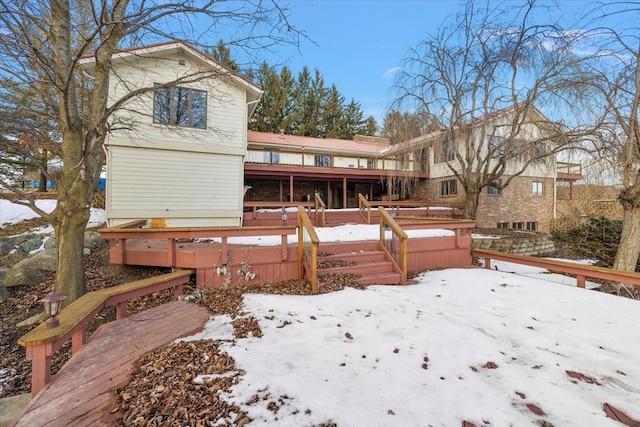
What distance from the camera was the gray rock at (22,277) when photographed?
562 centimetres

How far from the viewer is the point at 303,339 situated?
2912mm

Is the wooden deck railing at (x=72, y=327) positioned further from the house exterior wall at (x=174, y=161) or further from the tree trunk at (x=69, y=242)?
the house exterior wall at (x=174, y=161)

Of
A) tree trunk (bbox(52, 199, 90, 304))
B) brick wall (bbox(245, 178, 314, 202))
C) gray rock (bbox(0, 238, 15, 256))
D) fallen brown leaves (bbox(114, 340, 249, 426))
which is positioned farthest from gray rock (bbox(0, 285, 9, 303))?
brick wall (bbox(245, 178, 314, 202))

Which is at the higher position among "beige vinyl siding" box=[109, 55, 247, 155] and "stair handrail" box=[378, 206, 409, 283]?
"beige vinyl siding" box=[109, 55, 247, 155]

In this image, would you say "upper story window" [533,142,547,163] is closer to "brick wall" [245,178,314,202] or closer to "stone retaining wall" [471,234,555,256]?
"stone retaining wall" [471,234,555,256]

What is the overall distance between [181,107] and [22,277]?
6.60m

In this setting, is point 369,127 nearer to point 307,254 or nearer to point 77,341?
point 307,254

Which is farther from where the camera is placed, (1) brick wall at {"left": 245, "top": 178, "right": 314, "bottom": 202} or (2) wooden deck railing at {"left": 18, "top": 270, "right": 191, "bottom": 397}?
(1) brick wall at {"left": 245, "top": 178, "right": 314, "bottom": 202}

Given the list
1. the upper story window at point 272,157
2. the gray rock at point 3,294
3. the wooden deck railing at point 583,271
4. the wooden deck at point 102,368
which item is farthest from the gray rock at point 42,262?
the upper story window at point 272,157

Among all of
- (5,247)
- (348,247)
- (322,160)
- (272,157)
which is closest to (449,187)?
(322,160)

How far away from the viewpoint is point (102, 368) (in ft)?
7.65

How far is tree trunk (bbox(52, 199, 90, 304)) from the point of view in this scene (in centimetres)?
429

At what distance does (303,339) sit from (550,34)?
38.5ft

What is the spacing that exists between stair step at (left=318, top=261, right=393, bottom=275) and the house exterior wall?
6393mm
